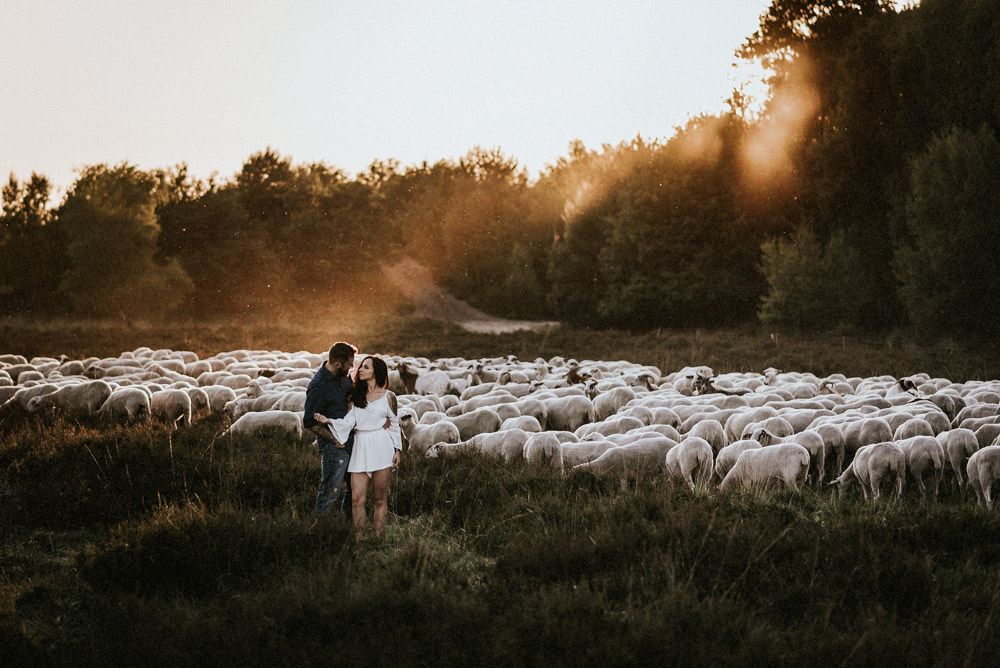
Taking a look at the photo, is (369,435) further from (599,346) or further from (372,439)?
(599,346)

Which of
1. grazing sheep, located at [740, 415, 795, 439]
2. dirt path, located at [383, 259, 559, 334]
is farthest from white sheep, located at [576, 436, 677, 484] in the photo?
dirt path, located at [383, 259, 559, 334]

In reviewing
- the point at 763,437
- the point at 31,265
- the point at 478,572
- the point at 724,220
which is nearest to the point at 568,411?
the point at 763,437

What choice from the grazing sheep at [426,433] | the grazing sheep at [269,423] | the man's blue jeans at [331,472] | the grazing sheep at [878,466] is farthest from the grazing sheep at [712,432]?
the grazing sheep at [269,423]

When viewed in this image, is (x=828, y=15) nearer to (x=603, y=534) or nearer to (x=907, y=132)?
(x=907, y=132)

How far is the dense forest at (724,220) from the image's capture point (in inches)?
1075

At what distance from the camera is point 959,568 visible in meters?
5.88

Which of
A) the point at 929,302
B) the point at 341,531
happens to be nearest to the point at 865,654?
the point at 341,531

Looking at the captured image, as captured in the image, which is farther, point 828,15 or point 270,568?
point 828,15

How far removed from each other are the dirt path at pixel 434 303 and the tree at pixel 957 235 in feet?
95.7

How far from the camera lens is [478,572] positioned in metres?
5.93

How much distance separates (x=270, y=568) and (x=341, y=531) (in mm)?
755

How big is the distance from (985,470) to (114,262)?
48.7 meters

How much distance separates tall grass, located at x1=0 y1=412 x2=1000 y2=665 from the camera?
4512mm

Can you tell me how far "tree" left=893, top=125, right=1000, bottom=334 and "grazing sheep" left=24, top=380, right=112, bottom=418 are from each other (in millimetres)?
25962
